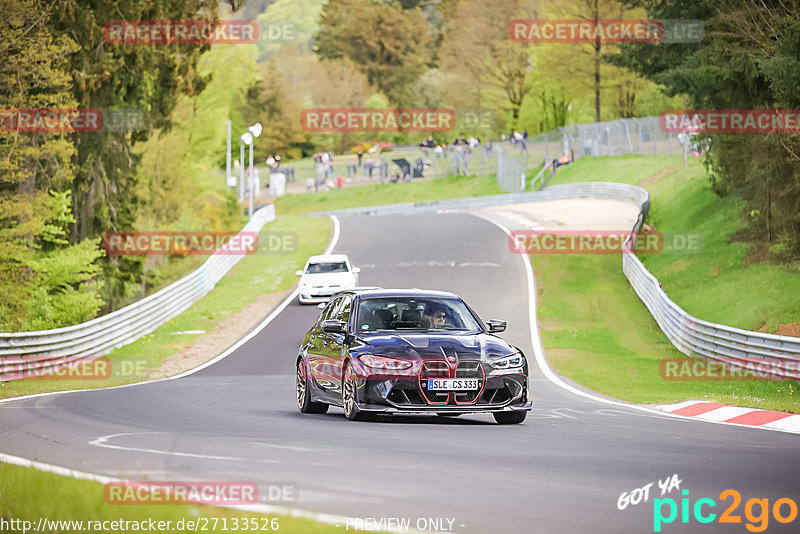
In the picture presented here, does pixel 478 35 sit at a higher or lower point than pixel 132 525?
higher

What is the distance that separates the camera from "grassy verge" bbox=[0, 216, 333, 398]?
966 inches

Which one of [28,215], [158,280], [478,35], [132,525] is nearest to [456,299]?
[132,525]

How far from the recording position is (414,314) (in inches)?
580

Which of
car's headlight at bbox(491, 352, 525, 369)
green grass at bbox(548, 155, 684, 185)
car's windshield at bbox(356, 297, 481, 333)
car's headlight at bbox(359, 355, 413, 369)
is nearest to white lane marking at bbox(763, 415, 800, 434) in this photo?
car's headlight at bbox(491, 352, 525, 369)

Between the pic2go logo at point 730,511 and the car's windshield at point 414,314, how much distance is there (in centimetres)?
657

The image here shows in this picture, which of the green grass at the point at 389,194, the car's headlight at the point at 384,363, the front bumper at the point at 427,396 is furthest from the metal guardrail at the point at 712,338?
the green grass at the point at 389,194

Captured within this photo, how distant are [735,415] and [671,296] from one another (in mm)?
22357

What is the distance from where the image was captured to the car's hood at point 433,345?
43.6 feet

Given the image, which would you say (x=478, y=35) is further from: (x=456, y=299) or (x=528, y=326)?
(x=456, y=299)

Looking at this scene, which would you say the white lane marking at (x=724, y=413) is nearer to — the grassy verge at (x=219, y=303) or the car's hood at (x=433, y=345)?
the car's hood at (x=433, y=345)

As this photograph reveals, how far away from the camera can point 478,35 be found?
12888 centimetres

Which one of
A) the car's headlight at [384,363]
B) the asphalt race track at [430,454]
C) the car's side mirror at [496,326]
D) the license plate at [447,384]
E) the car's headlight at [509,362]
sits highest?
the car's side mirror at [496,326]

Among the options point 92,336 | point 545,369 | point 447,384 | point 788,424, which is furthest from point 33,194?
point 788,424

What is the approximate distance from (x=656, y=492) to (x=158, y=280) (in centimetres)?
5951
